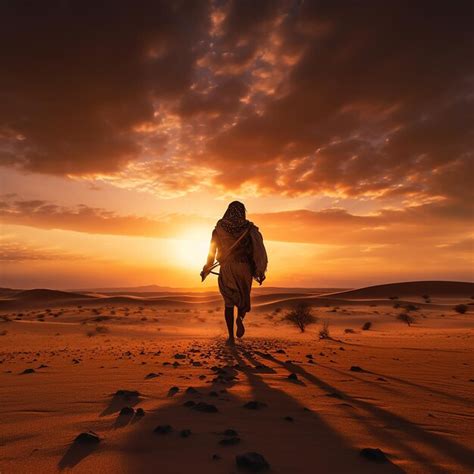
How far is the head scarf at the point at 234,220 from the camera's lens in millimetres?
8307

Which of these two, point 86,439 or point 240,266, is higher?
point 240,266

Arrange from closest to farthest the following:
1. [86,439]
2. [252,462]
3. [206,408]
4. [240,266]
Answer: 1. [252,462]
2. [86,439]
3. [206,408]
4. [240,266]

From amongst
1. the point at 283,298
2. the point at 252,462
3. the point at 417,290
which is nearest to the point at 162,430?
the point at 252,462

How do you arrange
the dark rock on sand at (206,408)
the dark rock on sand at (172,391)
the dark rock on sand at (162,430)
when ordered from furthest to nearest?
the dark rock on sand at (172,391) < the dark rock on sand at (206,408) < the dark rock on sand at (162,430)

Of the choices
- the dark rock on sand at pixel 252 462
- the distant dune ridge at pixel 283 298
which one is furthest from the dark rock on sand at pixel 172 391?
the distant dune ridge at pixel 283 298

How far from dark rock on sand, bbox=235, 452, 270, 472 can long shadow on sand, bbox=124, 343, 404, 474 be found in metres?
0.05

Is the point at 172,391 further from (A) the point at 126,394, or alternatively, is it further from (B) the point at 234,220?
(B) the point at 234,220

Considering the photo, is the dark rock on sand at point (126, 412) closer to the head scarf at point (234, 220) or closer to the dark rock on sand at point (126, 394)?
the dark rock on sand at point (126, 394)

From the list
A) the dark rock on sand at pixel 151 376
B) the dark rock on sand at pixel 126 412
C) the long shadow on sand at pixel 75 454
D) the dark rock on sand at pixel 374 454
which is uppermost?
the dark rock on sand at pixel 126 412

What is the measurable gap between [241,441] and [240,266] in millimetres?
6100

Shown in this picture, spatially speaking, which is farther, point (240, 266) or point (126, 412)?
point (240, 266)

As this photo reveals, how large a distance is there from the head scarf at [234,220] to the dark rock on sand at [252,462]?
6479mm

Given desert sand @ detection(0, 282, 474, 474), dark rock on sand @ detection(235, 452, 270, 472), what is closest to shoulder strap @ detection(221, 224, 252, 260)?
desert sand @ detection(0, 282, 474, 474)

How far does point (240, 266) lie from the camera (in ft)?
27.6
